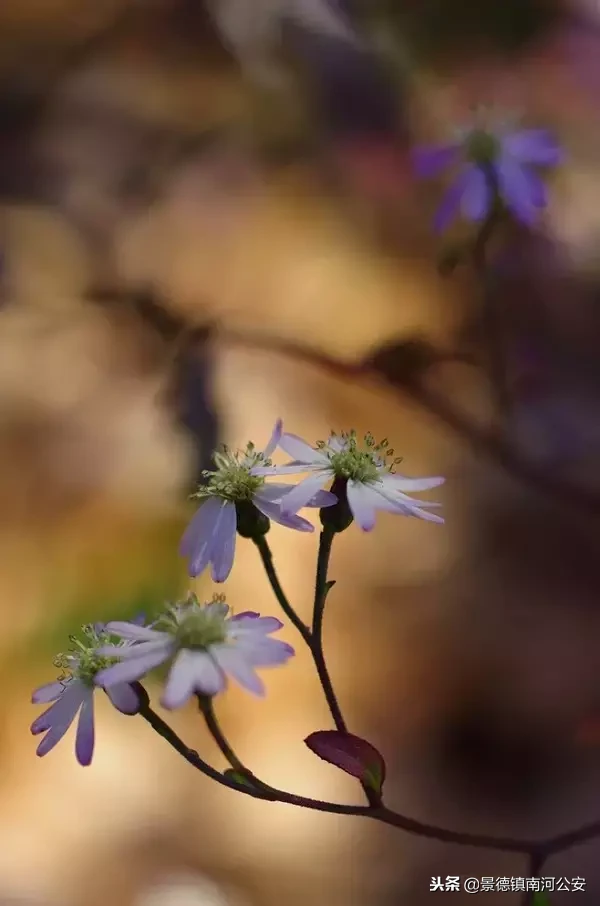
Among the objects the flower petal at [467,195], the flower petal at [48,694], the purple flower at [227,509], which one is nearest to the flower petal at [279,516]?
the purple flower at [227,509]

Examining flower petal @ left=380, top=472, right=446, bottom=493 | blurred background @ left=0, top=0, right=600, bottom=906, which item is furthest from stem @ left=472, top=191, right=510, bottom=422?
flower petal @ left=380, top=472, right=446, bottom=493

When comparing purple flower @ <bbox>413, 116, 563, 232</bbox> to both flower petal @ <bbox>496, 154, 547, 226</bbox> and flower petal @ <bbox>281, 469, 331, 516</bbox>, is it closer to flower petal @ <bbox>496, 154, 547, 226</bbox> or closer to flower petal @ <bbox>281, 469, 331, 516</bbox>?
flower petal @ <bbox>496, 154, 547, 226</bbox>

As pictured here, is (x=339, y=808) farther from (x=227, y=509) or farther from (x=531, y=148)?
(x=531, y=148)

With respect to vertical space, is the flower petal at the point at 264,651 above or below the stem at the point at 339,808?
above

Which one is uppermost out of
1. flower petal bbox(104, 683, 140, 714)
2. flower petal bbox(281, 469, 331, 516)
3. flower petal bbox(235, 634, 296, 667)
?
flower petal bbox(281, 469, 331, 516)

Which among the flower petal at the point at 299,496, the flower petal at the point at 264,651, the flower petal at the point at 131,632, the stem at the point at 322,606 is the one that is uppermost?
the flower petal at the point at 299,496

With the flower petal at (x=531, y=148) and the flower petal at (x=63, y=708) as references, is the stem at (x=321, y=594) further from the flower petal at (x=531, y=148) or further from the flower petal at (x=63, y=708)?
the flower petal at (x=531, y=148)
